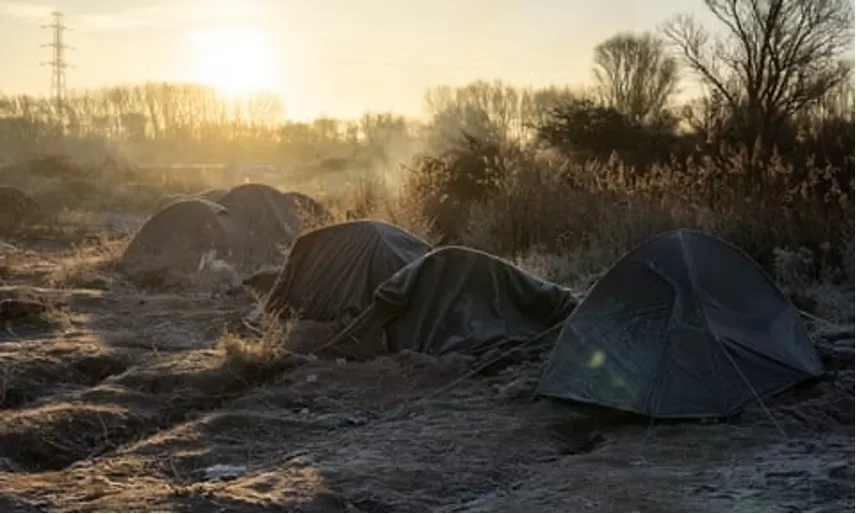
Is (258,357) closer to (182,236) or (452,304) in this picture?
(452,304)

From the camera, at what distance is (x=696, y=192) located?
15.8 metres

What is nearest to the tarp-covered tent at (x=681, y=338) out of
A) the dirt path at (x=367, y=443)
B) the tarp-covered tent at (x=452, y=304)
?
the dirt path at (x=367, y=443)

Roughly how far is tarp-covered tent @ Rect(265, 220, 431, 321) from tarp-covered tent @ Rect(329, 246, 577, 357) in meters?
1.24

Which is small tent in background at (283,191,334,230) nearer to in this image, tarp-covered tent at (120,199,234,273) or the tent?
the tent

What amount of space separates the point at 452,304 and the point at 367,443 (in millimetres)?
3443

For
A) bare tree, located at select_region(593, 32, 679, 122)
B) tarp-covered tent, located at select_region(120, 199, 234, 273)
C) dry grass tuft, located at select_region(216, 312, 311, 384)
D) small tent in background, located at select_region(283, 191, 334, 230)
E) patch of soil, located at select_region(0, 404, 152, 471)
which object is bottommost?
patch of soil, located at select_region(0, 404, 152, 471)

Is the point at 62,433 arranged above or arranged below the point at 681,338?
below

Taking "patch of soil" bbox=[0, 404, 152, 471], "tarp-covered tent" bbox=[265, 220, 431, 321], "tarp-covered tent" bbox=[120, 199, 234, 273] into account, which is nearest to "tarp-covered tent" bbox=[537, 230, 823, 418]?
"patch of soil" bbox=[0, 404, 152, 471]

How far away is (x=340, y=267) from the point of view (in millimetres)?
12727

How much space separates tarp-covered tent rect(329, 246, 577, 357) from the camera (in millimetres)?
10695

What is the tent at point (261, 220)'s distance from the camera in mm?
20156

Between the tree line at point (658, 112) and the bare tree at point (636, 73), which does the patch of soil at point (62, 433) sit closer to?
the tree line at point (658, 112)

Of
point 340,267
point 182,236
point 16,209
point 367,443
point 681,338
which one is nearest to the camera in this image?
point 367,443

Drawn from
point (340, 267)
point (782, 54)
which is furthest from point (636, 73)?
point (340, 267)
